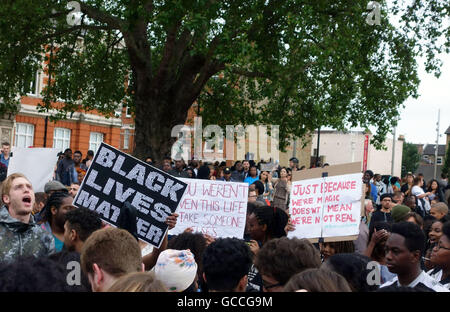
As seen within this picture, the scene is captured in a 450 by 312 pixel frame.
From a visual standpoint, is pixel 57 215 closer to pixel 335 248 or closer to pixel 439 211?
pixel 335 248

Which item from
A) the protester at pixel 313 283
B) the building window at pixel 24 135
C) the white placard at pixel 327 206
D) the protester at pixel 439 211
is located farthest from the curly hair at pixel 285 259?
the building window at pixel 24 135

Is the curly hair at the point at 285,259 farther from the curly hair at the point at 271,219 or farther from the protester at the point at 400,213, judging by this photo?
the protester at the point at 400,213

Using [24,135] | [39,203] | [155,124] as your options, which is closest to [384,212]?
[39,203]

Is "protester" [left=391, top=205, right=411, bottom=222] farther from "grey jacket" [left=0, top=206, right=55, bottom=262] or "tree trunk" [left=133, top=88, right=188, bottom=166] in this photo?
"tree trunk" [left=133, top=88, right=188, bottom=166]

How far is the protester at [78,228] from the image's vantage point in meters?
4.61

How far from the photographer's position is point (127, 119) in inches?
2346

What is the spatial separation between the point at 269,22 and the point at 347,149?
54.9m

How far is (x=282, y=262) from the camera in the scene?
12.1ft

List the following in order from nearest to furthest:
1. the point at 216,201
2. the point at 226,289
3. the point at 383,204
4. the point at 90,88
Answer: the point at 226,289
the point at 216,201
the point at 383,204
the point at 90,88

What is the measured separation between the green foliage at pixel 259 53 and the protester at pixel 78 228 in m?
10.5

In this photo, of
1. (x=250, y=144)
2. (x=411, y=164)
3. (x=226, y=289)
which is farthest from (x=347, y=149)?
(x=226, y=289)

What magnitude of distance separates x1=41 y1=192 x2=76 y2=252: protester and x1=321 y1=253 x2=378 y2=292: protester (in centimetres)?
242

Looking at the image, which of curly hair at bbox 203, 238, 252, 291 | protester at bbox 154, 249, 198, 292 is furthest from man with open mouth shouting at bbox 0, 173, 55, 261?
curly hair at bbox 203, 238, 252, 291
